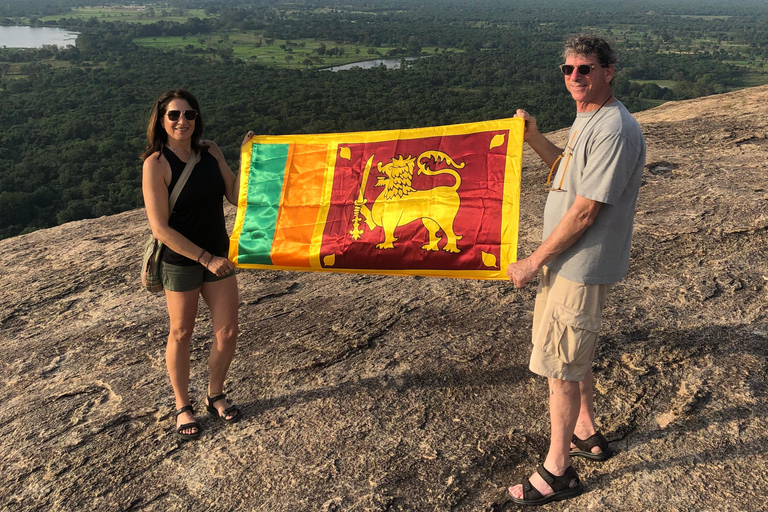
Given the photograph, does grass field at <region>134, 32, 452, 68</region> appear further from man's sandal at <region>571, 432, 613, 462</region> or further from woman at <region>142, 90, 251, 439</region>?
man's sandal at <region>571, 432, 613, 462</region>

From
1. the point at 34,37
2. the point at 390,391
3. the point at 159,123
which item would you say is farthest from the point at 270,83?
the point at 34,37

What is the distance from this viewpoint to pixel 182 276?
3.37 metres

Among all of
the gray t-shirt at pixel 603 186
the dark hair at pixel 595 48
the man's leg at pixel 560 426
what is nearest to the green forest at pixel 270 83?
the dark hair at pixel 595 48

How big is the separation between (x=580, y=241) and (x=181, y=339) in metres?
2.20

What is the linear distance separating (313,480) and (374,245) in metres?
1.43

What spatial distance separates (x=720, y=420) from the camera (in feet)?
11.2

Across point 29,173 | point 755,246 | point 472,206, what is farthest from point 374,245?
point 29,173

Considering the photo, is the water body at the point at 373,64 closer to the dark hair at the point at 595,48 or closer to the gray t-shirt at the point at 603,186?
the dark hair at the point at 595,48

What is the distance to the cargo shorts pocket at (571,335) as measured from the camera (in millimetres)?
2758

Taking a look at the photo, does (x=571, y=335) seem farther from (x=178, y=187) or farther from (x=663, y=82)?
(x=663, y=82)

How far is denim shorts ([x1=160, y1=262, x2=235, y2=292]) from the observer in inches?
132

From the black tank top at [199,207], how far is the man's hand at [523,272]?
1657mm

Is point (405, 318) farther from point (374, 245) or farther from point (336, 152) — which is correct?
point (336, 152)

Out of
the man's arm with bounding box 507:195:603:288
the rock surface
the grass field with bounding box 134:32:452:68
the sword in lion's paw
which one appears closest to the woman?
the rock surface
